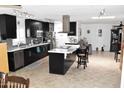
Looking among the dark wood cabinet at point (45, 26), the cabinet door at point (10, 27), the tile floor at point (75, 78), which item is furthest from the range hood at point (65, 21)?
the dark wood cabinet at point (45, 26)

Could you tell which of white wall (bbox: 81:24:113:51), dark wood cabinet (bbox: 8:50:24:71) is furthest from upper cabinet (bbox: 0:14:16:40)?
white wall (bbox: 81:24:113:51)

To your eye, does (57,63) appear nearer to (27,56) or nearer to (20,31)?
(27,56)

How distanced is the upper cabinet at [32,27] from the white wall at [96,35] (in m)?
5.31

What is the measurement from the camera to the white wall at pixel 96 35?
12.4 metres

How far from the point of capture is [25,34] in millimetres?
7816

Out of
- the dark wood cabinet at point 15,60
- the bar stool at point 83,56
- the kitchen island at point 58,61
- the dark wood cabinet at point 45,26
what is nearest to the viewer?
the kitchen island at point 58,61

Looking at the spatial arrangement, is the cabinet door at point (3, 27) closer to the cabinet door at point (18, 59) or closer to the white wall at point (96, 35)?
the cabinet door at point (18, 59)

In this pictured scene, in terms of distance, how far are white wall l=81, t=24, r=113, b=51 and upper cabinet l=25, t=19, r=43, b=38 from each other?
531cm

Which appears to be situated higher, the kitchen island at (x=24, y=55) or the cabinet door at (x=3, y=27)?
the cabinet door at (x=3, y=27)

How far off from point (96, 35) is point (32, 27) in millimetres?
6567

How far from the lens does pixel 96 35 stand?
41.6 feet

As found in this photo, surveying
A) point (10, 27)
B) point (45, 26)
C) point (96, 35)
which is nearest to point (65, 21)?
point (10, 27)

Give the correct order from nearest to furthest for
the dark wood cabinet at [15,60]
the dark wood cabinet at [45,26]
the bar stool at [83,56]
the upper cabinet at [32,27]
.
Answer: the dark wood cabinet at [15,60] → the bar stool at [83,56] → the upper cabinet at [32,27] → the dark wood cabinet at [45,26]
